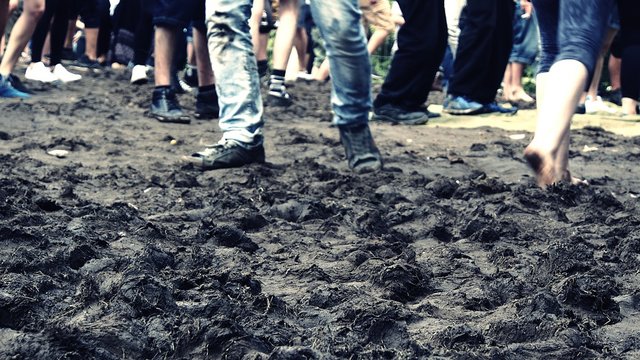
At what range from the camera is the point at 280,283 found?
278cm

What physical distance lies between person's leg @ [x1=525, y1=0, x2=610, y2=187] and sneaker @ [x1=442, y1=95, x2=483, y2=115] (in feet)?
12.8

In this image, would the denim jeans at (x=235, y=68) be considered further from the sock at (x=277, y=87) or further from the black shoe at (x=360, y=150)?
the sock at (x=277, y=87)

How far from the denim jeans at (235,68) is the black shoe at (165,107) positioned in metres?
2.14

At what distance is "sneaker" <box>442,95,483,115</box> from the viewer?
8.05 metres

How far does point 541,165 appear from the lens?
155 inches

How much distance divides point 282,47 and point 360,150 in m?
3.46

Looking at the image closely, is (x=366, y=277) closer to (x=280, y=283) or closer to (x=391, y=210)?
(x=280, y=283)

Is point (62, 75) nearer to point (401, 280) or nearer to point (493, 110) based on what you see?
point (493, 110)

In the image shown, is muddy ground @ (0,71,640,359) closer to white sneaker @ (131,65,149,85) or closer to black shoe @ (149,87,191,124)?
black shoe @ (149,87,191,124)

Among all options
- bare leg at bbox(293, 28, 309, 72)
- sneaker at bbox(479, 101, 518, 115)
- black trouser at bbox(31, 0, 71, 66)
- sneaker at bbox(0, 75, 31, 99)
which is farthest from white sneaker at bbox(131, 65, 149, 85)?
sneaker at bbox(479, 101, 518, 115)

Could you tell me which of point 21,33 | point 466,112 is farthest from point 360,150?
point 21,33

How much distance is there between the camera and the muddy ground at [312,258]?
2166 millimetres

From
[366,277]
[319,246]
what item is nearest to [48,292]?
[366,277]

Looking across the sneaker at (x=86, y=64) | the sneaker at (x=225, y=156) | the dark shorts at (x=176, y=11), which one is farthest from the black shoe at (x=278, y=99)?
the sneaker at (x=86, y=64)
